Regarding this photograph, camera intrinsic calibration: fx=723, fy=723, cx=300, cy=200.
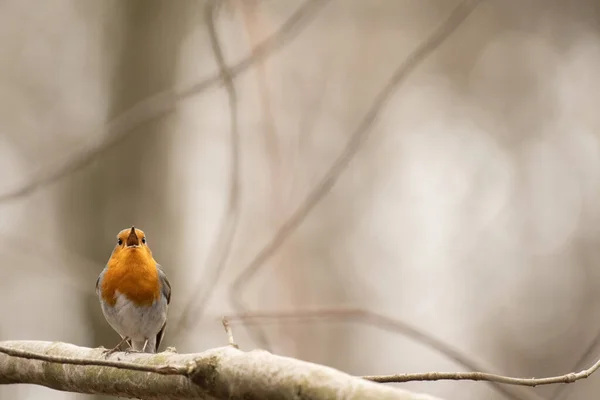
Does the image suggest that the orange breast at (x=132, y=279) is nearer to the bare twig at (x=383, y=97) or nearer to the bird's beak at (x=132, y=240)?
the bird's beak at (x=132, y=240)

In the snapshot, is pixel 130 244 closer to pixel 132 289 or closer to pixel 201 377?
pixel 132 289

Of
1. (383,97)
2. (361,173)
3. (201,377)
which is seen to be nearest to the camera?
(201,377)

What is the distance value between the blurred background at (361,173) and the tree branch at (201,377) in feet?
9.28

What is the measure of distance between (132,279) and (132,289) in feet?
0.12

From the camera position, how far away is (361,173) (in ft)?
24.3

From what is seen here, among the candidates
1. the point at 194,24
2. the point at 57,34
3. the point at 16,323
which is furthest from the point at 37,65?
the point at 16,323

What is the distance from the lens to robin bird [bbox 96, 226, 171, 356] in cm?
263

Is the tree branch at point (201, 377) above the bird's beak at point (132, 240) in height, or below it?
below

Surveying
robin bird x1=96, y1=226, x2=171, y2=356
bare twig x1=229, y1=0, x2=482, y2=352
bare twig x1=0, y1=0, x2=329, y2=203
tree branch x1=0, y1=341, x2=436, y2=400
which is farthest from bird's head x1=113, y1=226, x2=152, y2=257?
tree branch x1=0, y1=341, x2=436, y2=400

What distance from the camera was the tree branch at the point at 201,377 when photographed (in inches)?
42.1

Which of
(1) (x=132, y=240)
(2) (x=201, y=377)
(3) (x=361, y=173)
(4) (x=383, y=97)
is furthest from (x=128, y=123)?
(3) (x=361, y=173)

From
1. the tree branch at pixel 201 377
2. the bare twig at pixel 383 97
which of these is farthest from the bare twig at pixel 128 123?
the tree branch at pixel 201 377

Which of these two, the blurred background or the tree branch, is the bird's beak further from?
the blurred background

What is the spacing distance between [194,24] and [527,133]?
3429 mm
